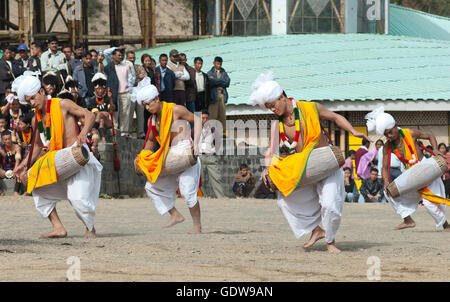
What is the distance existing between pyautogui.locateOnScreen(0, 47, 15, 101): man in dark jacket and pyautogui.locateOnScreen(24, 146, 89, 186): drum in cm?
882

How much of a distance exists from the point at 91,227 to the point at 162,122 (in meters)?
1.56

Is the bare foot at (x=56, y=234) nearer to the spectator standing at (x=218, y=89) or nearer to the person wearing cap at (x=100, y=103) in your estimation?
the person wearing cap at (x=100, y=103)

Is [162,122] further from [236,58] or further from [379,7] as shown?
[379,7]

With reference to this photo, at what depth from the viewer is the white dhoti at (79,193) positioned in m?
11.1

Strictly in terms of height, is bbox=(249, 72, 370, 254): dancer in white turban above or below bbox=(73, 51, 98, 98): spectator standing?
below

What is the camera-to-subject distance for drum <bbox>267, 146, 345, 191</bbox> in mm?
9547

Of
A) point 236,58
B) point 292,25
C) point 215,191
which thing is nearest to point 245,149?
point 215,191

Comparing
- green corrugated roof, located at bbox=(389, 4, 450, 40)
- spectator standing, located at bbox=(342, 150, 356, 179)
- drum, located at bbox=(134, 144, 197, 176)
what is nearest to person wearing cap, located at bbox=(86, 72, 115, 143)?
spectator standing, located at bbox=(342, 150, 356, 179)

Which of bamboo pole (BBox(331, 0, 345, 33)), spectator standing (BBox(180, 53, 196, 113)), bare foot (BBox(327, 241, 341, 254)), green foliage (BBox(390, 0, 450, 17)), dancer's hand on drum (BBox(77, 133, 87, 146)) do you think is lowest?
bare foot (BBox(327, 241, 341, 254))

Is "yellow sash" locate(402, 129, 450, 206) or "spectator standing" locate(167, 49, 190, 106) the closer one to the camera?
"yellow sash" locate(402, 129, 450, 206)

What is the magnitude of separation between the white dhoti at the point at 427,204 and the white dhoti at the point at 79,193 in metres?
3.96

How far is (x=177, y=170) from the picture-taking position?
39.2ft

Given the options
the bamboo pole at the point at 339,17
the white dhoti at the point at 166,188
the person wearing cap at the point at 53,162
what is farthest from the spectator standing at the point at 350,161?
the person wearing cap at the point at 53,162

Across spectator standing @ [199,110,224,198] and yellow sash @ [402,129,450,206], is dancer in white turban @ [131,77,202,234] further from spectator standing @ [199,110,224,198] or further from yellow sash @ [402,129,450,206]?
spectator standing @ [199,110,224,198]
